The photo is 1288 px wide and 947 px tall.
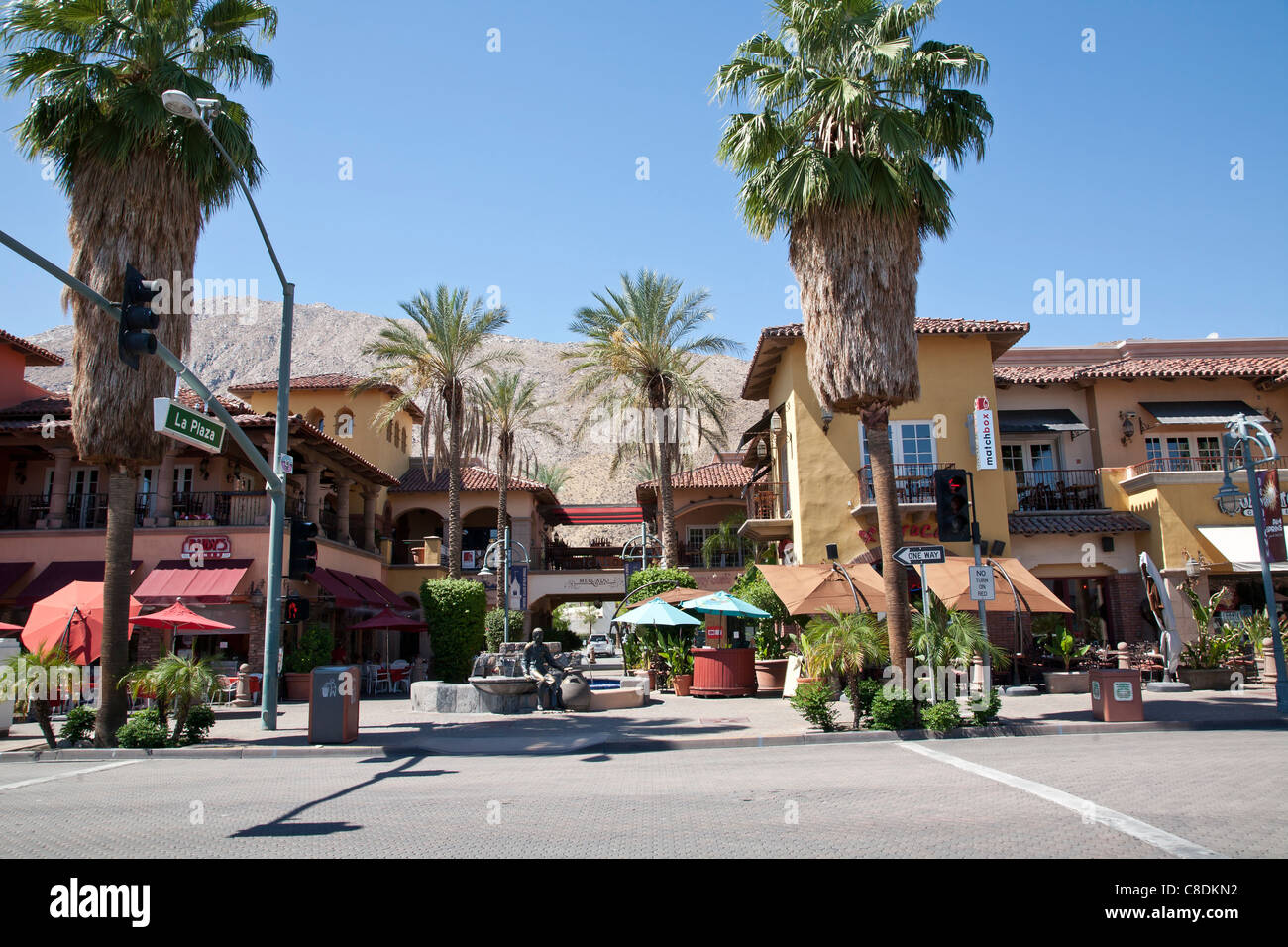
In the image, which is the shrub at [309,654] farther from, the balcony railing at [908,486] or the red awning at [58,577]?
the balcony railing at [908,486]

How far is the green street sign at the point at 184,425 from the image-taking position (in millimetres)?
12398

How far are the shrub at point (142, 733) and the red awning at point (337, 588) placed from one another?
12.2m

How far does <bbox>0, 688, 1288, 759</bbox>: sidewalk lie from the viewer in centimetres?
1374

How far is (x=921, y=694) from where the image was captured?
14.1 m

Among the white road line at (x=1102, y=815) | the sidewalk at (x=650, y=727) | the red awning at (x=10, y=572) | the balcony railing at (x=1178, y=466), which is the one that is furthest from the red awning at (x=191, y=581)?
the balcony railing at (x=1178, y=466)

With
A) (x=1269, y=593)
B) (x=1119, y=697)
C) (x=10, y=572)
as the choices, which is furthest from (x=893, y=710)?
Result: (x=10, y=572)

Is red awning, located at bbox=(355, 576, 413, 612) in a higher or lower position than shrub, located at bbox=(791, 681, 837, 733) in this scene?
higher

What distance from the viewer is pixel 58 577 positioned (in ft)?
82.0

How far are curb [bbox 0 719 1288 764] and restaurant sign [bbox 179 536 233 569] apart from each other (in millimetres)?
11120

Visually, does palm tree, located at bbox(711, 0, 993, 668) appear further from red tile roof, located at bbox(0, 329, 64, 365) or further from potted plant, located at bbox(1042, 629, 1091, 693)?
red tile roof, located at bbox(0, 329, 64, 365)

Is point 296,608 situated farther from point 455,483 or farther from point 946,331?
point 946,331

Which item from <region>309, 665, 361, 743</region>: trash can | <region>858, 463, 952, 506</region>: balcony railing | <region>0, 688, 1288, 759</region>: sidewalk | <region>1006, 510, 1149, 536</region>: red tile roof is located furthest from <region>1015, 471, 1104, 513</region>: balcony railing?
<region>309, 665, 361, 743</region>: trash can

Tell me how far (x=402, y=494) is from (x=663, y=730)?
1159 inches
